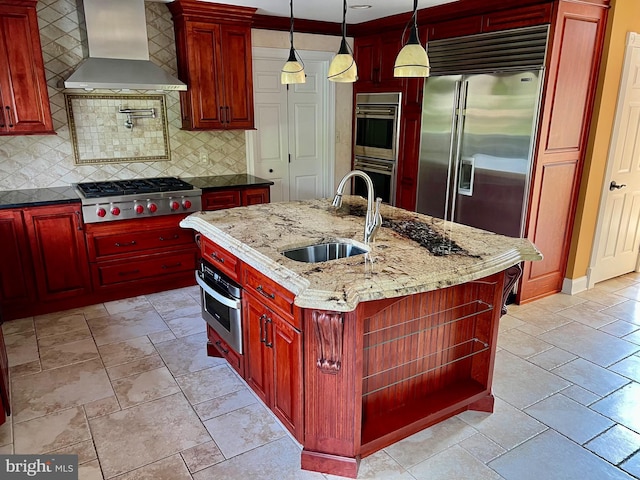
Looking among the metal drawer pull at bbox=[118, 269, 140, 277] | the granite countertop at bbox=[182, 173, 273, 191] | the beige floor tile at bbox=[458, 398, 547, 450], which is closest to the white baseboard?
the beige floor tile at bbox=[458, 398, 547, 450]

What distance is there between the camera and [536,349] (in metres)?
3.33

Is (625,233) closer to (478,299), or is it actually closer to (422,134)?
(422,134)

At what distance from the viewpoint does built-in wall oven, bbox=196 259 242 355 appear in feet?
8.54

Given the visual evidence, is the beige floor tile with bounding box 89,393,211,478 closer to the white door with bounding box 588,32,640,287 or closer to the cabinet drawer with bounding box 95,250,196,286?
the cabinet drawer with bounding box 95,250,196,286

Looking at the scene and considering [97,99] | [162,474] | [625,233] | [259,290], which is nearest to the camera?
[162,474]

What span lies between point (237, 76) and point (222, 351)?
2825 mm

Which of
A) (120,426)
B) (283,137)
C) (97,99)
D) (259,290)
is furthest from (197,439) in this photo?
(283,137)

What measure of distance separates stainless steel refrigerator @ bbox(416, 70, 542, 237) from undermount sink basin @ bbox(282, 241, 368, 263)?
80.1 inches

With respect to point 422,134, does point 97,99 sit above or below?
above

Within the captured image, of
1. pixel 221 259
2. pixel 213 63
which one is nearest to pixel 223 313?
pixel 221 259

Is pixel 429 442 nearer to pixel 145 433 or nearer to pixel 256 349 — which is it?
pixel 256 349

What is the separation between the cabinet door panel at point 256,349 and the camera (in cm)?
242

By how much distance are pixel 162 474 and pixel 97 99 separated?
3.45 meters

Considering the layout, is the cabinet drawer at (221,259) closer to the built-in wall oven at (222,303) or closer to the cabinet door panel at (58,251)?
the built-in wall oven at (222,303)
